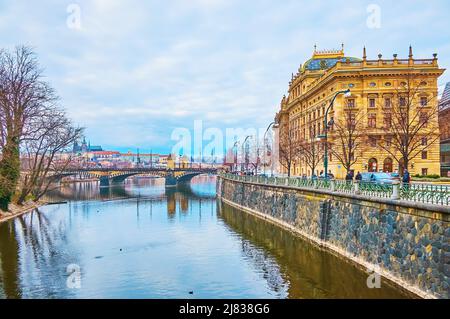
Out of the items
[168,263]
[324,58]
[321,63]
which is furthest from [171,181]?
[168,263]

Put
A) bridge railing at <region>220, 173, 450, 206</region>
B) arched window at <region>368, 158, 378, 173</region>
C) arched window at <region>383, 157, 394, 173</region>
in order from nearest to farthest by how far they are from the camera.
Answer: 1. bridge railing at <region>220, 173, 450, 206</region>
2. arched window at <region>383, 157, 394, 173</region>
3. arched window at <region>368, 158, 378, 173</region>

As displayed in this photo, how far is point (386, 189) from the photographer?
22.3m

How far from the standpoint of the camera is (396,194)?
20797 mm

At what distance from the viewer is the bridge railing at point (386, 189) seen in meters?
17.9

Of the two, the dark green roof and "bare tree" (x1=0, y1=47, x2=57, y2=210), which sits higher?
the dark green roof

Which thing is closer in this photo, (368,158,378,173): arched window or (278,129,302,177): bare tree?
(368,158,378,173): arched window

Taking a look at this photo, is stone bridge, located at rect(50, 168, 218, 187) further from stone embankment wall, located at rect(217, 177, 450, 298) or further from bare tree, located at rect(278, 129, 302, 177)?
stone embankment wall, located at rect(217, 177, 450, 298)

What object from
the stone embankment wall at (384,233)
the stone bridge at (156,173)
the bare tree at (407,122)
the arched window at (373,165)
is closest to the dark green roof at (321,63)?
the bare tree at (407,122)

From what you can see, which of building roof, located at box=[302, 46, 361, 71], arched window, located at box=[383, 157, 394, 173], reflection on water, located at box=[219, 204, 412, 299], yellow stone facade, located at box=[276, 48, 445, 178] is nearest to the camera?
reflection on water, located at box=[219, 204, 412, 299]

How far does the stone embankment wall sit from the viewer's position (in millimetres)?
16953

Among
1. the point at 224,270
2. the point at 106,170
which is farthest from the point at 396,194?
the point at 106,170

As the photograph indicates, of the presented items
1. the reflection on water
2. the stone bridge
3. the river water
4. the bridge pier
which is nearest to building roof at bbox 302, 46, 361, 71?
the river water

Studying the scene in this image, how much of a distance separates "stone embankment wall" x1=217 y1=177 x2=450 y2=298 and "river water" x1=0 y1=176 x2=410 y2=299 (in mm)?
1053
